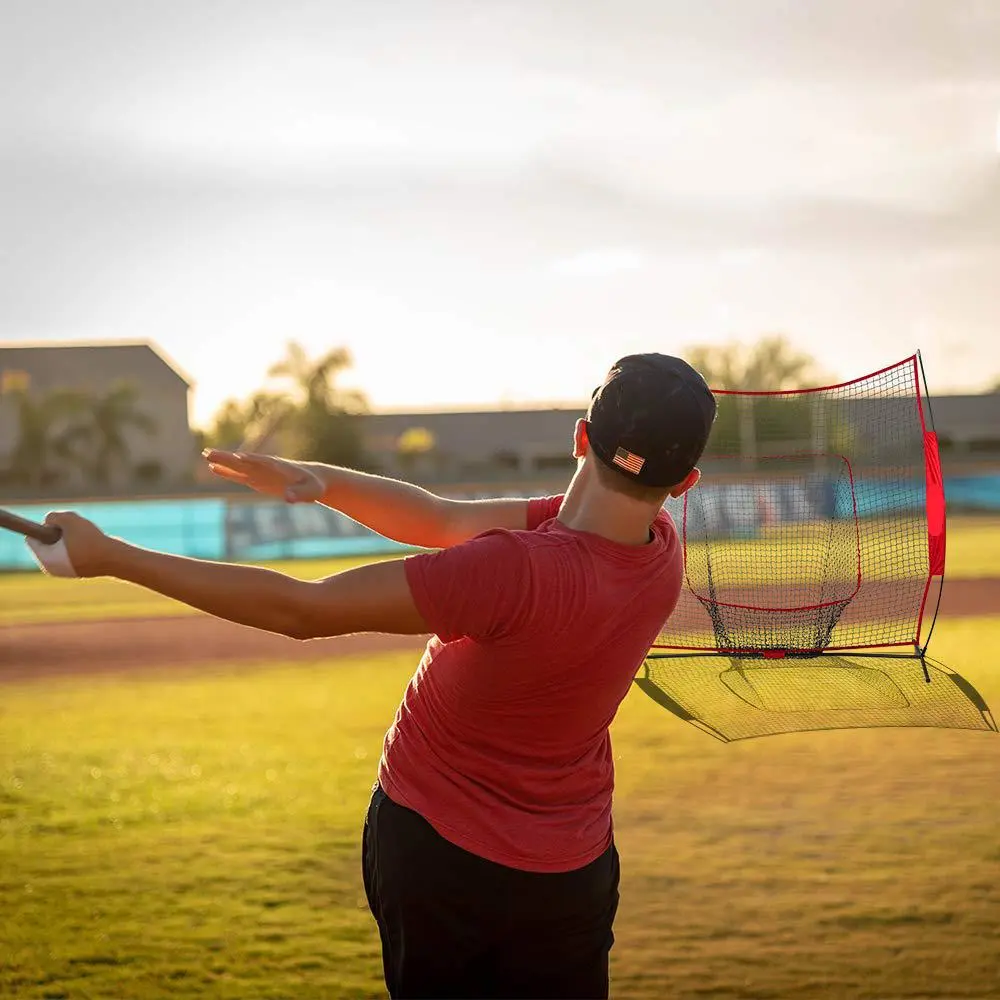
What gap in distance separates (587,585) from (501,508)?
708 mm

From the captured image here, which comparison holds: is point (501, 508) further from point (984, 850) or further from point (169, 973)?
point (984, 850)

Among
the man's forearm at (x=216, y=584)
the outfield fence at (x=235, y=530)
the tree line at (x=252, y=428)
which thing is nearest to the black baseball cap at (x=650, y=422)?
the man's forearm at (x=216, y=584)

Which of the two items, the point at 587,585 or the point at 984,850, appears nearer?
the point at 587,585

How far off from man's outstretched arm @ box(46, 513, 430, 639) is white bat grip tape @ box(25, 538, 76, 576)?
1cm

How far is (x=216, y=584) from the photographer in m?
2.42

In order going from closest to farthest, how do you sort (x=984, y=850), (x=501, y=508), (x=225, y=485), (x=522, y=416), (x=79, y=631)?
(x=501, y=508) < (x=984, y=850) < (x=79, y=631) < (x=225, y=485) < (x=522, y=416)

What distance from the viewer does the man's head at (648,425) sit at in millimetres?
2572

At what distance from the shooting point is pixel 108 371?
258 ft

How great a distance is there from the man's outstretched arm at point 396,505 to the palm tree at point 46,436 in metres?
64.2

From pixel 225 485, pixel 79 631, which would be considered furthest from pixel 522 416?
pixel 79 631

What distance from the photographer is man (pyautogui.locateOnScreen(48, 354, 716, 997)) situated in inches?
97.0

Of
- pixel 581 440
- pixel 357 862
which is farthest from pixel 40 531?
pixel 357 862

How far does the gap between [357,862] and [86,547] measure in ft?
15.4

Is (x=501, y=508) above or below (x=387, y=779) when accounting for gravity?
above
